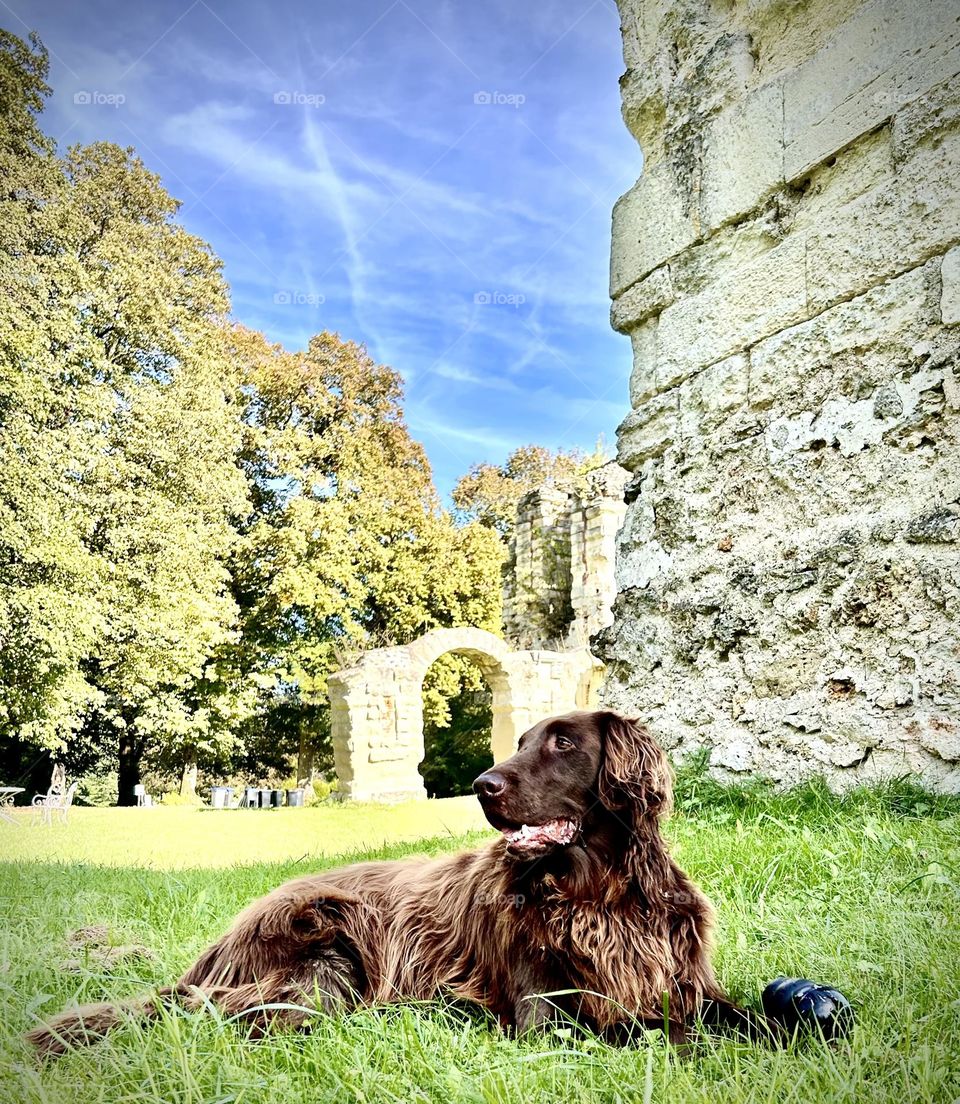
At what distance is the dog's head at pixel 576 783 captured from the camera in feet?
5.61

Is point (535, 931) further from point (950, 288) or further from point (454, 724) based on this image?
point (454, 724)

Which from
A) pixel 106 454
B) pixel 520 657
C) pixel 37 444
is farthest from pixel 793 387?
pixel 520 657

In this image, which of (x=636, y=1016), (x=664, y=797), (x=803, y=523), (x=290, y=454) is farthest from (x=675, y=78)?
(x=290, y=454)

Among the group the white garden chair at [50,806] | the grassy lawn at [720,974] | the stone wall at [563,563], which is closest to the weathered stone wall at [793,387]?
the grassy lawn at [720,974]

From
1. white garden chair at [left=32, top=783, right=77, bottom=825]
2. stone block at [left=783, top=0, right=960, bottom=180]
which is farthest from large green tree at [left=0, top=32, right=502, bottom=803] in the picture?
stone block at [left=783, top=0, right=960, bottom=180]

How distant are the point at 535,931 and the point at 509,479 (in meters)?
24.6

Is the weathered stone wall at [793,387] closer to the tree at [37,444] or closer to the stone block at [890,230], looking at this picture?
the stone block at [890,230]

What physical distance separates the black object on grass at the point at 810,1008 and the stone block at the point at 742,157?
345 centimetres

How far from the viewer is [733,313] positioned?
4.03 meters

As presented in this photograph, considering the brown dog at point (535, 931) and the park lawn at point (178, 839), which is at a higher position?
the brown dog at point (535, 931)

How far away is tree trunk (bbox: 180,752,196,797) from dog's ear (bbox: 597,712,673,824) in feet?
48.2

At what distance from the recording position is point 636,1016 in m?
1.68

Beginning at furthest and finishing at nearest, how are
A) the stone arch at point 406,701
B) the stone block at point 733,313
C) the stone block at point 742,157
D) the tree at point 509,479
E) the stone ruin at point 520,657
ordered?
the tree at point 509,479, the stone ruin at point 520,657, the stone arch at point 406,701, the stone block at point 742,157, the stone block at point 733,313

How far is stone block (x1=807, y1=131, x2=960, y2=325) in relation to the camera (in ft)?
10.7
